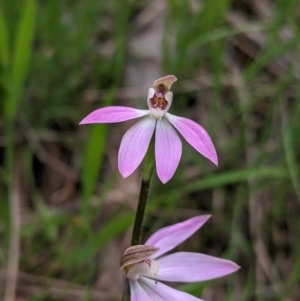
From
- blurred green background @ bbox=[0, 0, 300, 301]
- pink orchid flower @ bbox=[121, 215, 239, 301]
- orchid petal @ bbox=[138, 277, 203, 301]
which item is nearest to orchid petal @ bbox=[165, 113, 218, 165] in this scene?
pink orchid flower @ bbox=[121, 215, 239, 301]

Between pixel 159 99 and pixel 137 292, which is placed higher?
pixel 159 99

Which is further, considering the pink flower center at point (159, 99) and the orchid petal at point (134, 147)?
the pink flower center at point (159, 99)

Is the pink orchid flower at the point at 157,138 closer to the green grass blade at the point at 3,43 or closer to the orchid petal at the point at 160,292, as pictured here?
the orchid petal at the point at 160,292

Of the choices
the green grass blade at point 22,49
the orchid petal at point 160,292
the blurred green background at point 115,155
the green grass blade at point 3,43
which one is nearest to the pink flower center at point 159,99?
the orchid petal at point 160,292

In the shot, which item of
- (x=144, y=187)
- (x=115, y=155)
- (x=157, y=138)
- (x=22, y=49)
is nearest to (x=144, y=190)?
(x=144, y=187)

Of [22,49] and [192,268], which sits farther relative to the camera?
[22,49]

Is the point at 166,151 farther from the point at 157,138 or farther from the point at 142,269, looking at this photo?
the point at 142,269
